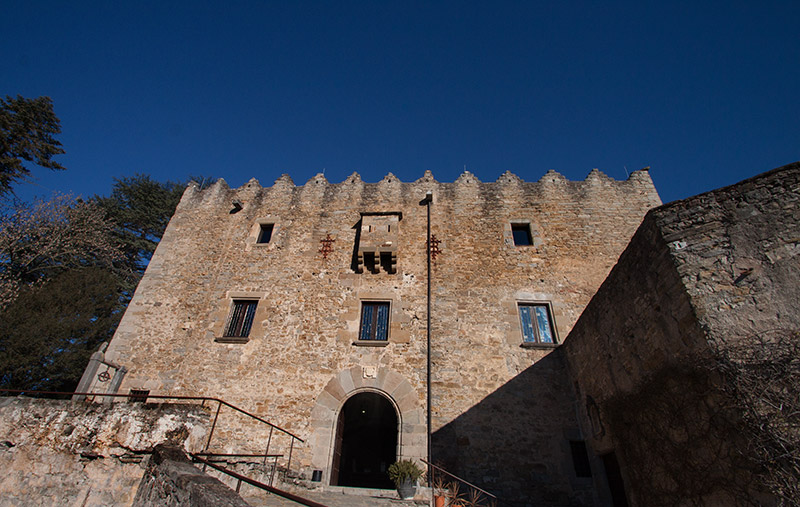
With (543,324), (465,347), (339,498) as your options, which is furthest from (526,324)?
(339,498)

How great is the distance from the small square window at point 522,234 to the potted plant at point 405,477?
7.14m

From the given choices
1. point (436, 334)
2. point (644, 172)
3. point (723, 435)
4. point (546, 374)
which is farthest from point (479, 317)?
point (644, 172)

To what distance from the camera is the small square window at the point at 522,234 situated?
1164 centimetres

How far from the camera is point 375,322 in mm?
10344

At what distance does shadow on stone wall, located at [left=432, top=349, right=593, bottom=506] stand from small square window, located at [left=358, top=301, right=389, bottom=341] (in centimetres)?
205

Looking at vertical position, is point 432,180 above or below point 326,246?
above

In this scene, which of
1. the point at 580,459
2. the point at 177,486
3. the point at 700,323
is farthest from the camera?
the point at 580,459

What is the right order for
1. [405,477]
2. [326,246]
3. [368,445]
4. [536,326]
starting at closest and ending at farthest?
1. [405,477]
2. [536,326]
3. [326,246]
4. [368,445]

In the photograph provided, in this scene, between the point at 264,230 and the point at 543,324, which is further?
the point at 264,230

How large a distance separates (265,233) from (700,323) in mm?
11794

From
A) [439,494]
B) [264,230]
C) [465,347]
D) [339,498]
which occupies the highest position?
[264,230]

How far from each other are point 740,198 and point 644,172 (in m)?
9.15

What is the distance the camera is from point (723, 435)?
419cm

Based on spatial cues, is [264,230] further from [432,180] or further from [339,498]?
[339,498]
